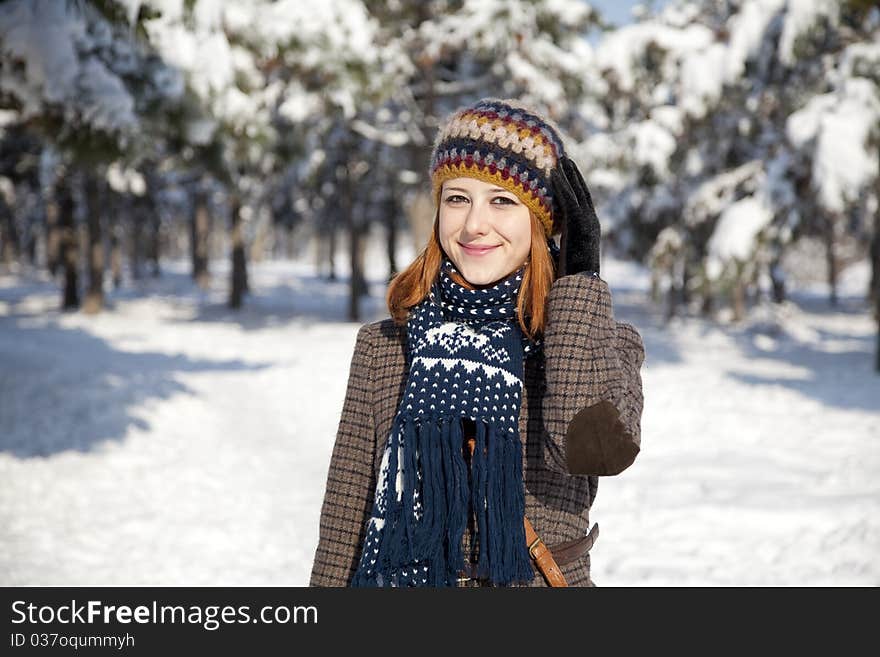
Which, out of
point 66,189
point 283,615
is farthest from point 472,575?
point 66,189

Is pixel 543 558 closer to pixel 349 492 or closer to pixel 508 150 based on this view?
pixel 349 492

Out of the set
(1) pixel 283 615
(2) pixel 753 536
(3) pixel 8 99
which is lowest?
(2) pixel 753 536

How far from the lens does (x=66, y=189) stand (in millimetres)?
19172

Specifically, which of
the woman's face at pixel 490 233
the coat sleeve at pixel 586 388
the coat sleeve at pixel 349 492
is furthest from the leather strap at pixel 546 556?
the woman's face at pixel 490 233

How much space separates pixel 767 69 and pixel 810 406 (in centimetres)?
578

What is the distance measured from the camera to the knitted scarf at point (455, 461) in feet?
6.33

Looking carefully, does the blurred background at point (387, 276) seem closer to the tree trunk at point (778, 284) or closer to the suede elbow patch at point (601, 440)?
the tree trunk at point (778, 284)

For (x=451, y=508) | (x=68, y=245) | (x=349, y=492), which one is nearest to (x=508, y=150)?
(x=451, y=508)

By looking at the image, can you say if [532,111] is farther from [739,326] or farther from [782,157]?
[739,326]

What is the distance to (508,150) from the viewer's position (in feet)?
6.45

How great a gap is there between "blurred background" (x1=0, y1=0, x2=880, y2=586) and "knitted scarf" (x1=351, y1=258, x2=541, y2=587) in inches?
23.0

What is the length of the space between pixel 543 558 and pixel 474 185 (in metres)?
0.96

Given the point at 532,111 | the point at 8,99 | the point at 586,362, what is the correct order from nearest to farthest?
the point at 586,362, the point at 532,111, the point at 8,99

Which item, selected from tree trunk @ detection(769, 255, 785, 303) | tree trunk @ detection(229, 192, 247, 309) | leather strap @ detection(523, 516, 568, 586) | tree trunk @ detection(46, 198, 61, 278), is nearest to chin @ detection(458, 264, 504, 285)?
leather strap @ detection(523, 516, 568, 586)
